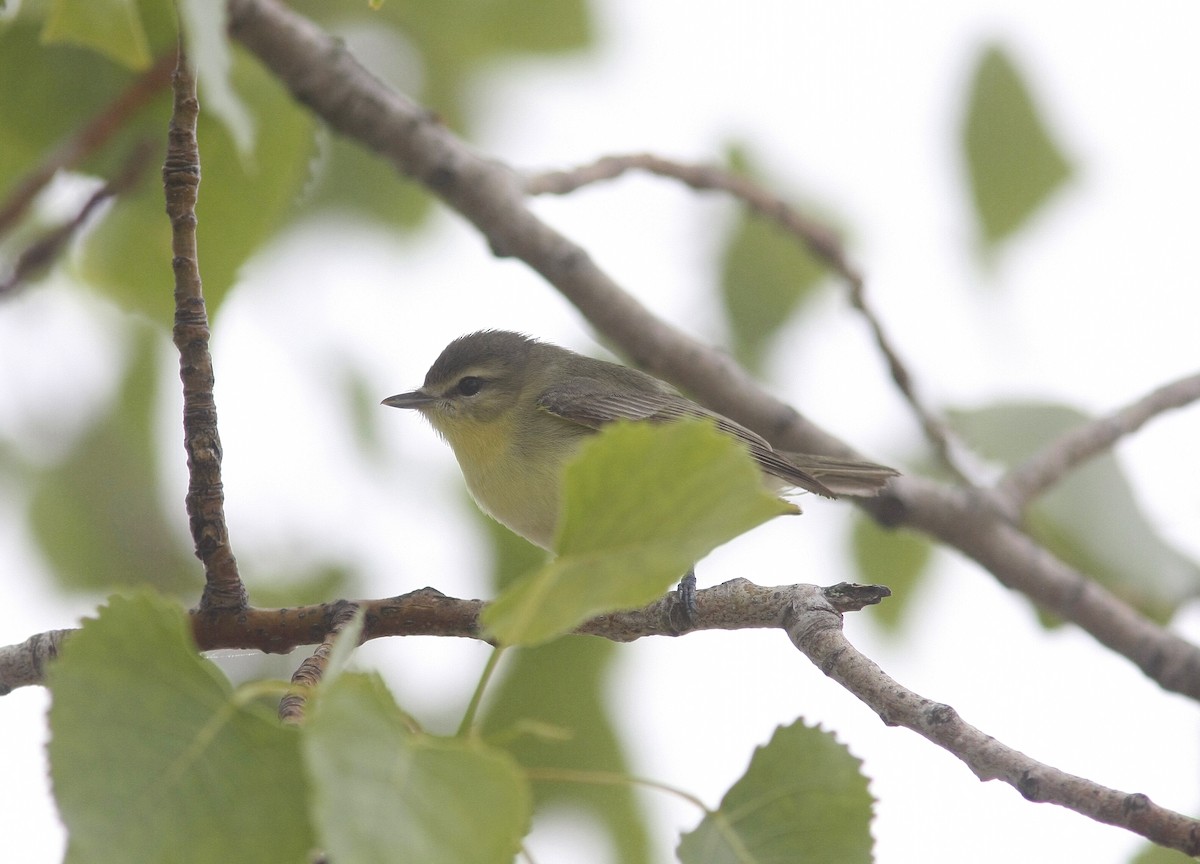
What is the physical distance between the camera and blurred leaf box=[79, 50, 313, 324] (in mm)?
3562

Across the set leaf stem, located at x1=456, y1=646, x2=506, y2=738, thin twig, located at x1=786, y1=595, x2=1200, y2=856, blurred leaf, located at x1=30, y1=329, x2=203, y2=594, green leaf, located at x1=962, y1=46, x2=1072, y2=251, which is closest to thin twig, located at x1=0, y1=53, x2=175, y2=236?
blurred leaf, located at x1=30, y1=329, x2=203, y2=594

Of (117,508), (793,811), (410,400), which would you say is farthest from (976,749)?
(117,508)

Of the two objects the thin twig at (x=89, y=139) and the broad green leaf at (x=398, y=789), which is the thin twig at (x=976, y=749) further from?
the thin twig at (x=89, y=139)

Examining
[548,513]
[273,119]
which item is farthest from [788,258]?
[273,119]

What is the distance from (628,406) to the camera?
512 cm

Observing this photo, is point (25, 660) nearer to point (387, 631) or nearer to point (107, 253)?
point (387, 631)

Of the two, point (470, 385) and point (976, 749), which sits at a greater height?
point (470, 385)

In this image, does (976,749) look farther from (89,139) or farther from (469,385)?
(469,385)

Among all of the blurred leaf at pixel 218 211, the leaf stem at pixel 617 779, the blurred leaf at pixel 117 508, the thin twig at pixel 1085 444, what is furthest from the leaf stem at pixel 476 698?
the blurred leaf at pixel 117 508

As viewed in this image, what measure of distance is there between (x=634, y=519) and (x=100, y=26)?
1713mm

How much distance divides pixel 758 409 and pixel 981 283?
1266mm

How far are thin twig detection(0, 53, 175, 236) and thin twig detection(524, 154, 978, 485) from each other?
4.01ft

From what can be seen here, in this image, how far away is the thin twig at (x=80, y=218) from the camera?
3.75 metres

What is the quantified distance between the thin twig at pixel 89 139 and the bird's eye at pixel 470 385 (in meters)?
2.13
